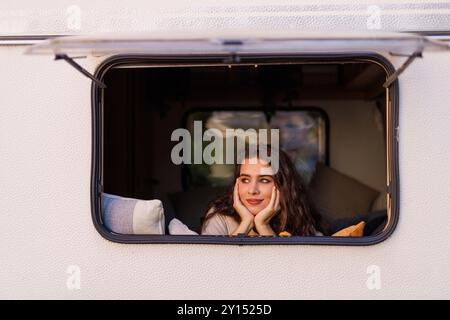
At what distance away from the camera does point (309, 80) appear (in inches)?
218

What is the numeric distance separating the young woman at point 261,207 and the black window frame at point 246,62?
45cm

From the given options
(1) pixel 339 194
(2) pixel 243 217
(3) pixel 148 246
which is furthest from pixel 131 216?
(1) pixel 339 194

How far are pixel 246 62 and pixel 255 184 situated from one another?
2.56 ft

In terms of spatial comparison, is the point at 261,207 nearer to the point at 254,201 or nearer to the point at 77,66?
the point at 254,201

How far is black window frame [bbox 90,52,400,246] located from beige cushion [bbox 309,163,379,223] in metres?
2.31

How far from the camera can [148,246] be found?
2754 millimetres

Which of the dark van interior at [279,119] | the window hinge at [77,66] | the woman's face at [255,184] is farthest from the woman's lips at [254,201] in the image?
the dark van interior at [279,119]

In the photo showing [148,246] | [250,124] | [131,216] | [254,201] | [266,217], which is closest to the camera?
[148,246]

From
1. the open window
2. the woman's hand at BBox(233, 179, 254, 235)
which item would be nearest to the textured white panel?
the woman's hand at BBox(233, 179, 254, 235)

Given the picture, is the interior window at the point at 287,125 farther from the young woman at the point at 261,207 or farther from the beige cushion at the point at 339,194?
the young woman at the point at 261,207

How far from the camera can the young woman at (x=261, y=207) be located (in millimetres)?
3223

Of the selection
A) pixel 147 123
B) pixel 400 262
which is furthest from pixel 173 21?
pixel 147 123
